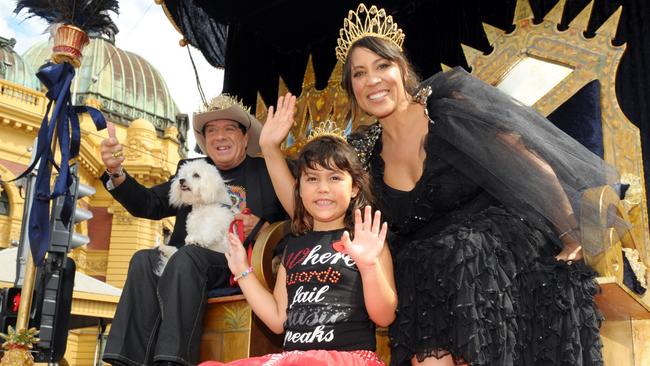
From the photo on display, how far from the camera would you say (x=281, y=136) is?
10.3ft

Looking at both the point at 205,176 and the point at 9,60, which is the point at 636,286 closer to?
the point at 205,176

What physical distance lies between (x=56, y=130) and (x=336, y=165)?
2.65 meters

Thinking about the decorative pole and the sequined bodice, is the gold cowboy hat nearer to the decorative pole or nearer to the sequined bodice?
the decorative pole

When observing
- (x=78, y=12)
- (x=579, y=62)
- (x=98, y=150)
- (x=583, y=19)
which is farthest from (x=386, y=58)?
(x=98, y=150)

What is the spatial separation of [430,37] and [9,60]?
30.2 metres

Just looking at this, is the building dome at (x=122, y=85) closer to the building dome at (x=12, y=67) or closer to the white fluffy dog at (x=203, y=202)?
the building dome at (x=12, y=67)

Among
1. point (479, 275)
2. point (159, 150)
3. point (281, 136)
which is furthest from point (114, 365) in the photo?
point (159, 150)

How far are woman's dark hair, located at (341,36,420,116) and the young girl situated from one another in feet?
1.10

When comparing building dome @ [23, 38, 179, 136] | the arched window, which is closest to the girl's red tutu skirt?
the arched window

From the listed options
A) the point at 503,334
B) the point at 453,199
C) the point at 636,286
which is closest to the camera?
the point at 503,334

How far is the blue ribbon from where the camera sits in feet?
14.5

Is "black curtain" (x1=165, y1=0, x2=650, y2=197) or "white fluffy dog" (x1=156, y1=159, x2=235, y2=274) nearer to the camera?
"white fluffy dog" (x1=156, y1=159, x2=235, y2=274)

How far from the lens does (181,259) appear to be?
3258 millimetres

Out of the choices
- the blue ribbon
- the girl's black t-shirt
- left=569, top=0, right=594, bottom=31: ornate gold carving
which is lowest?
the girl's black t-shirt
